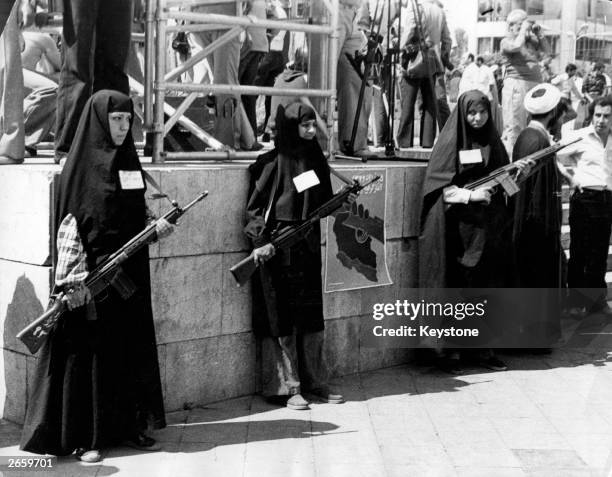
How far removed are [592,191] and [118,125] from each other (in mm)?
5054

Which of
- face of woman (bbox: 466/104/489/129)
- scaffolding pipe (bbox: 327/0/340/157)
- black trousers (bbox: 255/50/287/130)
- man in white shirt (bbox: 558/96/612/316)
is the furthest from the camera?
black trousers (bbox: 255/50/287/130)

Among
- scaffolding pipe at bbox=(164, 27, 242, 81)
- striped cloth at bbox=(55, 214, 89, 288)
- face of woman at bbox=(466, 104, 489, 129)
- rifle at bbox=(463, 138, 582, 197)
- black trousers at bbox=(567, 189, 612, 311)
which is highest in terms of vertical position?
scaffolding pipe at bbox=(164, 27, 242, 81)

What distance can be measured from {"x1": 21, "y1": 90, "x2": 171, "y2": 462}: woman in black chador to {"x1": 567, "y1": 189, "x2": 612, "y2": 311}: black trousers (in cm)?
477

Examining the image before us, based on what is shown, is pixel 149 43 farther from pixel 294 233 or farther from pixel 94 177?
pixel 94 177

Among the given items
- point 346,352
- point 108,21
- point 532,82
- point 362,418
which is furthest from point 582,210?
point 108,21

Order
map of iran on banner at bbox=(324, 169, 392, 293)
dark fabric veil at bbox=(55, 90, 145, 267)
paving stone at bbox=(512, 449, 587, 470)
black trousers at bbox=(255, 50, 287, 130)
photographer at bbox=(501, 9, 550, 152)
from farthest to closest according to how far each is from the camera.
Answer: black trousers at bbox=(255, 50, 287, 130) → photographer at bbox=(501, 9, 550, 152) → map of iran on banner at bbox=(324, 169, 392, 293) → paving stone at bbox=(512, 449, 587, 470) → dark fabric veil at bbox=(55, 90, 145, 267)

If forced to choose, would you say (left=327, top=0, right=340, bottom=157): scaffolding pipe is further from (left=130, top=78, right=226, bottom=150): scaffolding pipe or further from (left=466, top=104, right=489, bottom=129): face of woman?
(left=466, top=104, right=489, bottom=129): face of woman

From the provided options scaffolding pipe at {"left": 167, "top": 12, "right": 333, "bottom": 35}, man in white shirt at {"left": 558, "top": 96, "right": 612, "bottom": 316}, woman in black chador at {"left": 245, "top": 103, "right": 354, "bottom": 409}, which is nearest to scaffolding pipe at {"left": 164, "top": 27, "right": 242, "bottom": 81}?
scaffolding pipe at {"left": 167, "top": 12, "right": 333, "bottom": 35}

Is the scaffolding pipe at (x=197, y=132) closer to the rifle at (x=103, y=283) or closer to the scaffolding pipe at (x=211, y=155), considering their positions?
the scaffolding pipe at (x=211, y=155)

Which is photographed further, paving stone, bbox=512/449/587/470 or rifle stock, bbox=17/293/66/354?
paving stone, bbox=512/449/587/470

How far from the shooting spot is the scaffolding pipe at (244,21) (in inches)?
274

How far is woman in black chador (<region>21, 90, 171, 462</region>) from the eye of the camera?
5.48 meters

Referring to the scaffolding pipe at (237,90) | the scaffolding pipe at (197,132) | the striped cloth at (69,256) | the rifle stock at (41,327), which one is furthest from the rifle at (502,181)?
the rifle stock at (41,327)

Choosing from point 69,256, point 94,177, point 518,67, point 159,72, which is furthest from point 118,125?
point 518,67
